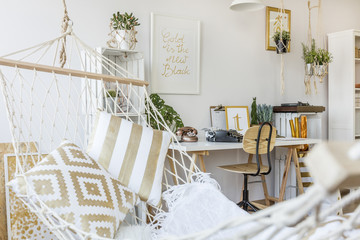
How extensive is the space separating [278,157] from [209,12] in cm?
156

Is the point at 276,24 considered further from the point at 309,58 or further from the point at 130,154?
the point at 130,154

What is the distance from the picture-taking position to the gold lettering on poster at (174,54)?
3180mm

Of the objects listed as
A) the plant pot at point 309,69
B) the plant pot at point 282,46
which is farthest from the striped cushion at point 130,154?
the plant pot at point 309,69

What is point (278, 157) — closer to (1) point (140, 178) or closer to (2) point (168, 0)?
(2) point (168, 0)

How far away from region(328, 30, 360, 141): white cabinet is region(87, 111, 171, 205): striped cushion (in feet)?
9.32

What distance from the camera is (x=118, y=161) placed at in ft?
5.69

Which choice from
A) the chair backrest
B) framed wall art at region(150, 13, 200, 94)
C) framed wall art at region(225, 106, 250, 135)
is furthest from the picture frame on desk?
the chair backrest

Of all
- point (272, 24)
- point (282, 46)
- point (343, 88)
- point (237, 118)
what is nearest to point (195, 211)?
point (237, 118)

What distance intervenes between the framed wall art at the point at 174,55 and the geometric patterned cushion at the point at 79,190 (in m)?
1.61

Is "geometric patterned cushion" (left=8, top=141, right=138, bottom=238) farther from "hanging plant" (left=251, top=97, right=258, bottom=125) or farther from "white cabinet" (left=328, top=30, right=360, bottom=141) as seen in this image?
"white cabinet" (left=328, top=30, right=360, bottom=141)

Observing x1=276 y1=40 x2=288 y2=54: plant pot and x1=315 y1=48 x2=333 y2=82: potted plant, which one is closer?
x1=276 y1=40 x2=288 y2=54: plant pot

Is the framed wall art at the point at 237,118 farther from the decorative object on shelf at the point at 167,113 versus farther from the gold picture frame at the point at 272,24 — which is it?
the gold picture frame at the point at 272,24

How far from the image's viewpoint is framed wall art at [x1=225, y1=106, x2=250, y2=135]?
3.40 metres

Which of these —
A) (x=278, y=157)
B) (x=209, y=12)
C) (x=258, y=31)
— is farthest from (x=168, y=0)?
(x=278, y=157)
